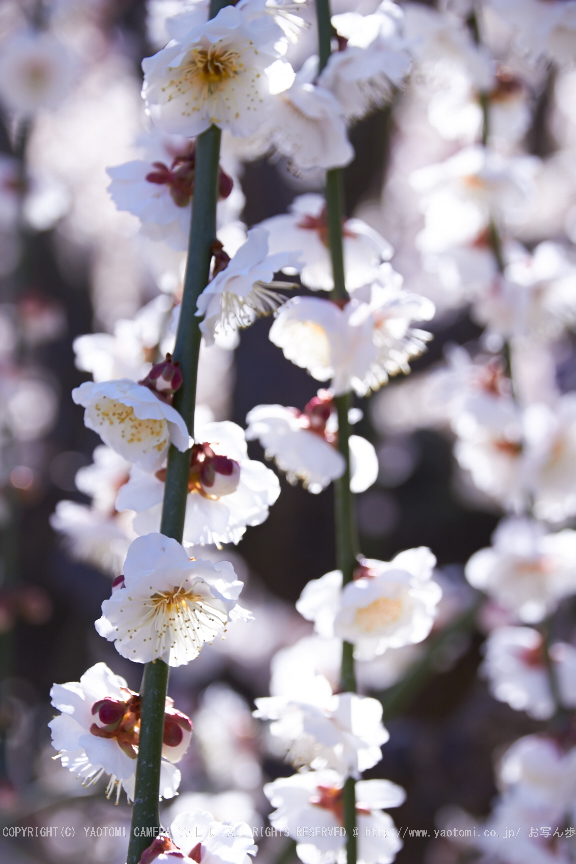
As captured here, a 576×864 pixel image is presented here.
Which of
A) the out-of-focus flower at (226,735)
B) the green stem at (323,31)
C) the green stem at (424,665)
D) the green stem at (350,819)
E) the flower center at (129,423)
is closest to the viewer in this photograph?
the flower center at (129,423)

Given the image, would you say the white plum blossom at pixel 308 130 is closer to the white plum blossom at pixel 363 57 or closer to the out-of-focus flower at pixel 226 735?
the white plum blossom at pixel 363 57

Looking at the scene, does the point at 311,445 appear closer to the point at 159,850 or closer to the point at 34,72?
the point at 159,850

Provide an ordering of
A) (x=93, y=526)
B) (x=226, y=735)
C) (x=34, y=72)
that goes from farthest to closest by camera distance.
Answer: (x=226, y=735)
(x=34, y=72)
(x=93, y=526)

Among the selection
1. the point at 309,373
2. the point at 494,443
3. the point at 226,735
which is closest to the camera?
the point at 309,373

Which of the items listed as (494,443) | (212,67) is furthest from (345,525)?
(494,443)

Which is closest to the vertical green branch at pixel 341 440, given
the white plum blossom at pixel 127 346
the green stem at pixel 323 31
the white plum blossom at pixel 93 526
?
the green stem at pixel 323 31

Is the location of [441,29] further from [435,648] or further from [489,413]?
[435,648]

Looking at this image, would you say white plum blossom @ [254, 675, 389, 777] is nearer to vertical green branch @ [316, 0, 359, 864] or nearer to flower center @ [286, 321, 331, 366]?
vertical green branch @ [316, 0, 359, 864]

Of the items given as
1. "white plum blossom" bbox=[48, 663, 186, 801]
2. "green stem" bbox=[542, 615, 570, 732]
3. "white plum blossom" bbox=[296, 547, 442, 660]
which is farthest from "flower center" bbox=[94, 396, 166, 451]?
"green stem" bbox=[542, 615, 570, 732]
